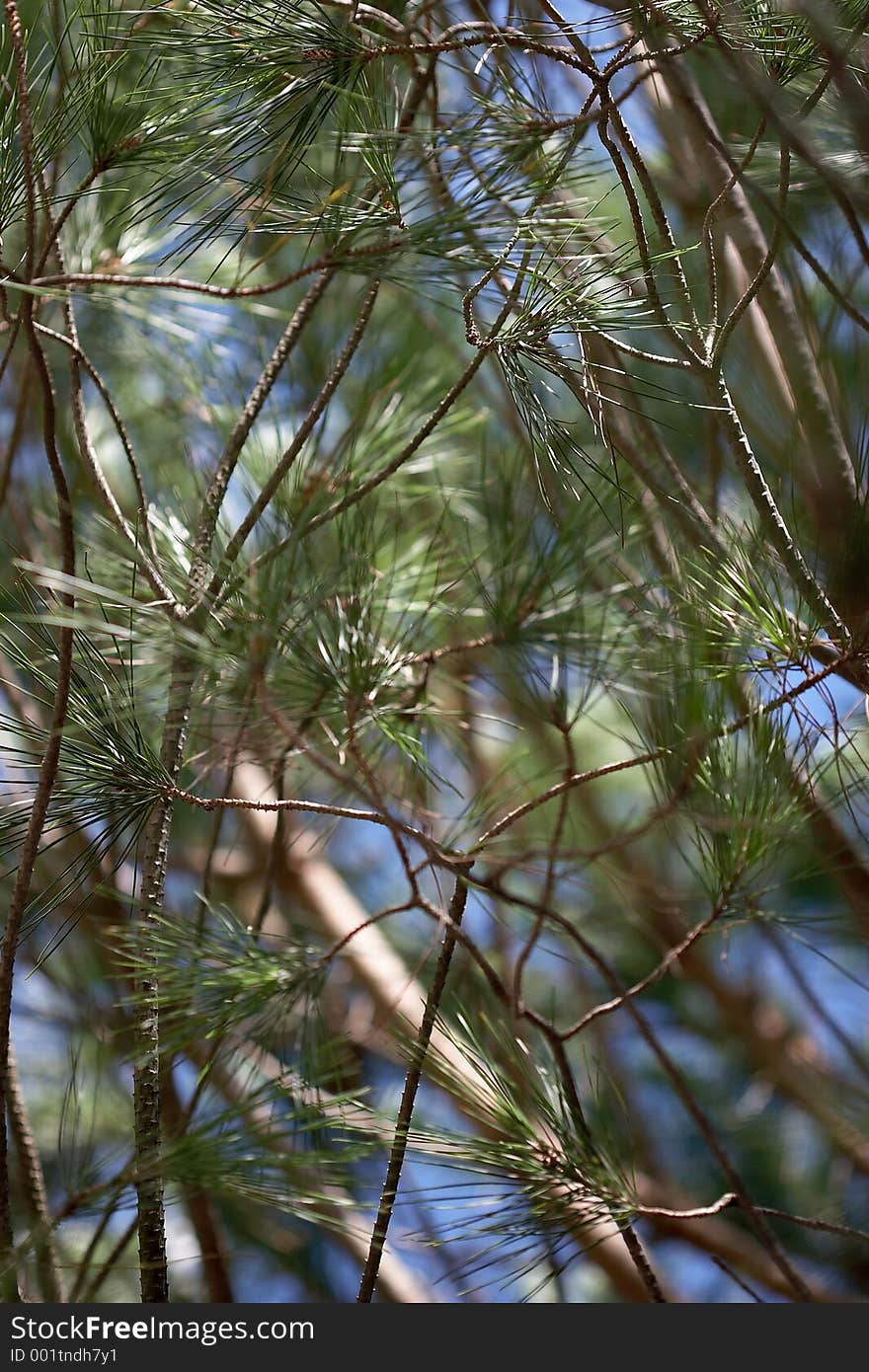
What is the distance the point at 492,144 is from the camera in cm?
37

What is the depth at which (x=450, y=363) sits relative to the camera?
0.95m

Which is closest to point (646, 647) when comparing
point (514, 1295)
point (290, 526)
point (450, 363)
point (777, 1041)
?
point (290, 526)

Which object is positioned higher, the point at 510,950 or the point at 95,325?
the point at 95,325

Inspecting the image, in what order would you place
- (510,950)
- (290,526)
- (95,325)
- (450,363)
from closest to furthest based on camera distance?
(290,526) → (95,325) → (450,363) → (510,950)

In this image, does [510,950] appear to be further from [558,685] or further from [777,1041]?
[558,685]

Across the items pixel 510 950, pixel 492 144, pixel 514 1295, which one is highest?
pixel 492 144

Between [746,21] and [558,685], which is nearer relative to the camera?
[746,21]

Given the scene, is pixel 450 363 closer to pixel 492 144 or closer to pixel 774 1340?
pixel 492 144

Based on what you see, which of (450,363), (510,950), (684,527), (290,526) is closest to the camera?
(290,526)

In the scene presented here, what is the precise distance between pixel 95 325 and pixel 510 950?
75cm

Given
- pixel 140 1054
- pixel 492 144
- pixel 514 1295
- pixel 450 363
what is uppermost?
pixel 450 363

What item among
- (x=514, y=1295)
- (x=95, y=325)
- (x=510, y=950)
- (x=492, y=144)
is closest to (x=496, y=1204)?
(x=492, y=144)

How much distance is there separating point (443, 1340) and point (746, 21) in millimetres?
438

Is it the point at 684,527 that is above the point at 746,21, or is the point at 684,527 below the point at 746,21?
below
